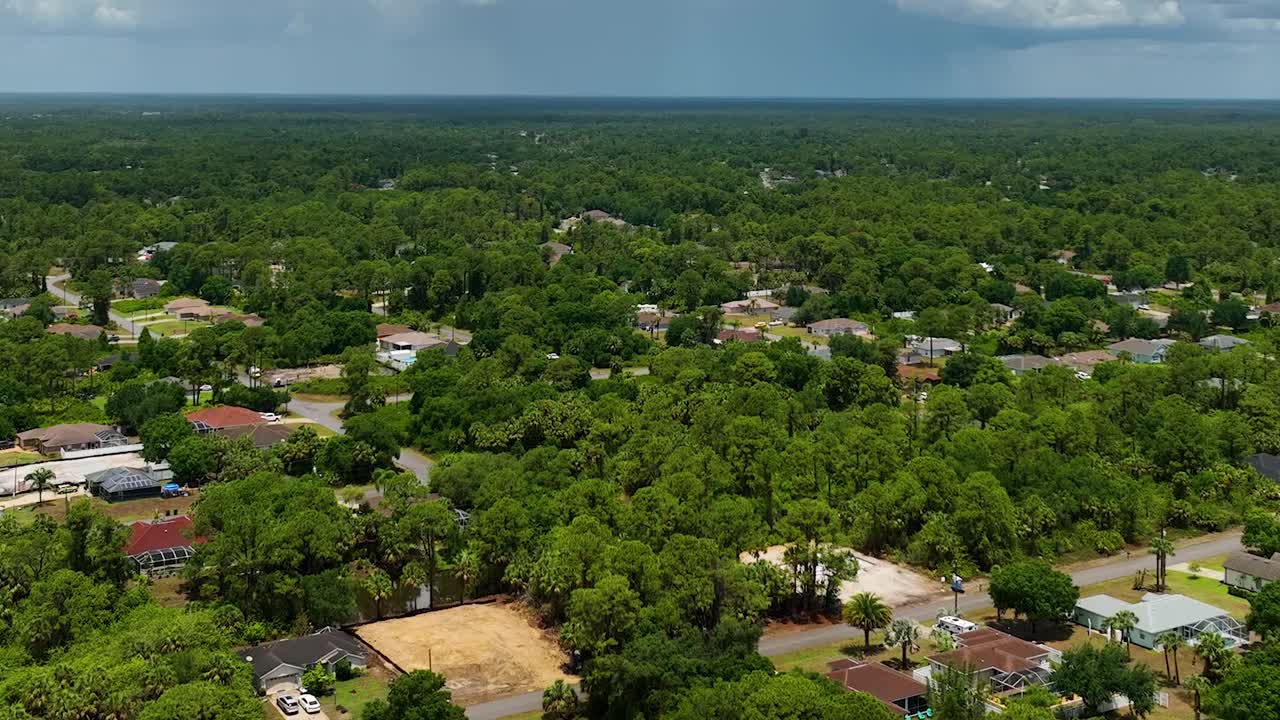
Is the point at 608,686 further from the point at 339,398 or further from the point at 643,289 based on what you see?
the point at 643,289

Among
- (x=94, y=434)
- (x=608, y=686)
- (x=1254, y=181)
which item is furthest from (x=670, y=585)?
(x=1254, y=181)

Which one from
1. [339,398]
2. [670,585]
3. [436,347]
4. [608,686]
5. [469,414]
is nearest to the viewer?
[608,686]

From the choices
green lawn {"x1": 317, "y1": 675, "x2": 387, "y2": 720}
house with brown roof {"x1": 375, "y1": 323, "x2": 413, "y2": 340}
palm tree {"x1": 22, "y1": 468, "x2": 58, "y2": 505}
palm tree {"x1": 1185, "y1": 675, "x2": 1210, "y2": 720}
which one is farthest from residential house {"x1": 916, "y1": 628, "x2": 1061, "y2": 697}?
house with brown roof {"x1": 375, "y1": 323, "x2": 413, "y2": 340}

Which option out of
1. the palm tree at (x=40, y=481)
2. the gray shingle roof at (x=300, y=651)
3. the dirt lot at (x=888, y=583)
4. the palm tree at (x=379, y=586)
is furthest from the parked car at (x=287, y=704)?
the palm tree at (x=40, y=481)

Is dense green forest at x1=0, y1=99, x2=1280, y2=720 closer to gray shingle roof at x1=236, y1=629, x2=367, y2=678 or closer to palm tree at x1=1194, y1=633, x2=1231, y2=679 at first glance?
gray shingle roof at x1=236, y1=629, x2=367, y2=678

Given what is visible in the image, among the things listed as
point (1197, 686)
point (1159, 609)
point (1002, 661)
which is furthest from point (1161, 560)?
point (1002, 661)

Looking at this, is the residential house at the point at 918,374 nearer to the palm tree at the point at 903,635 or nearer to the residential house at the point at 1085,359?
the residential house at the point at 1085,359
